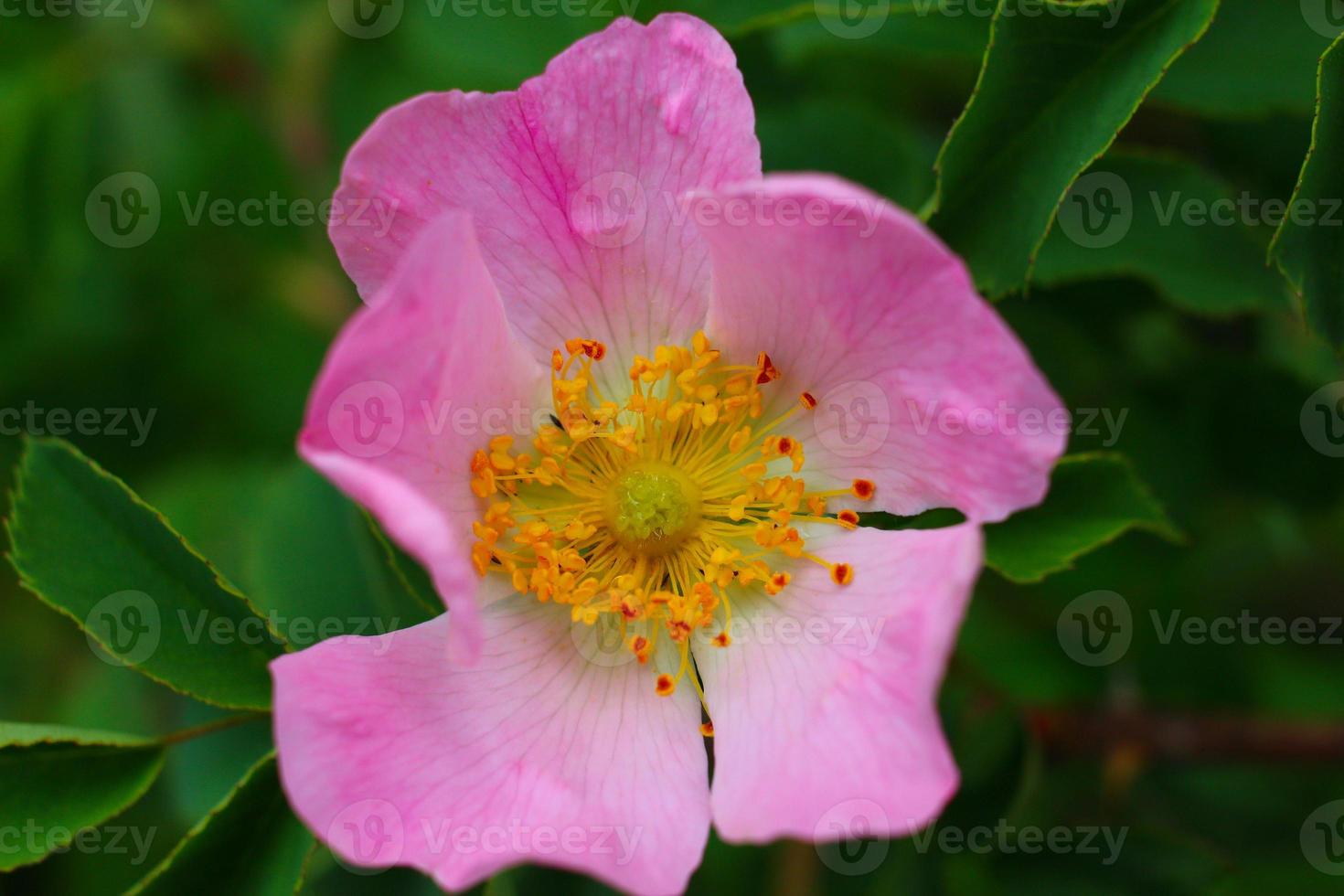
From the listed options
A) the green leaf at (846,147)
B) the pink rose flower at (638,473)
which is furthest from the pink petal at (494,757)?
the green leaf at (846,147)

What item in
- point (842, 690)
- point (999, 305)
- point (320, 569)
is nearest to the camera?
point (842, 690)

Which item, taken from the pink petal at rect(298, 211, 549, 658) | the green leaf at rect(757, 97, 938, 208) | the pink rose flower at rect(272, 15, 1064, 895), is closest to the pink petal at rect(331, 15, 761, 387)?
the pink rose flower at rect(272, 15, 1064, 895)

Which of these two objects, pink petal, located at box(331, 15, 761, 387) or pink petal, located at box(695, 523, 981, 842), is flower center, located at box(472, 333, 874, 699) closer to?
pink petal, located at box(695, 523, 981, 842)

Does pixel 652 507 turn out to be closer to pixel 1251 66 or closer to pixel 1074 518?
pixel 1074 518

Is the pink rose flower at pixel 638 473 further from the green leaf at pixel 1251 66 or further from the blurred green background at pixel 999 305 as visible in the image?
the green leaf at pixel 1251 66

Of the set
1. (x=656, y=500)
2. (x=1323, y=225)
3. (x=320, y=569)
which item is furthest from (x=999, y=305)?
(x=320, y=569)
